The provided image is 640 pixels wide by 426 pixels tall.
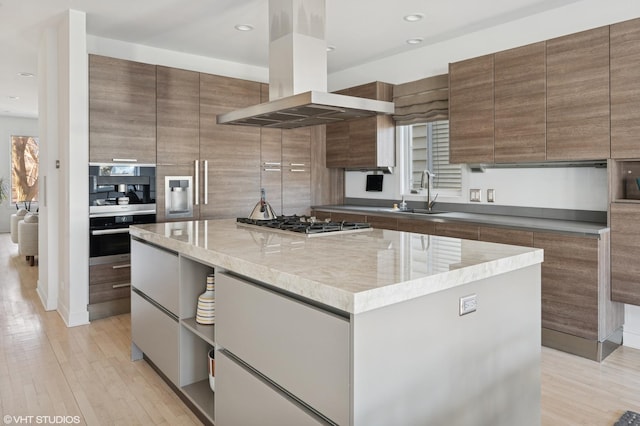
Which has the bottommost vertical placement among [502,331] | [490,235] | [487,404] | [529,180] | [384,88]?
[487,404]

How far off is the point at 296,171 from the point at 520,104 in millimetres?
2662

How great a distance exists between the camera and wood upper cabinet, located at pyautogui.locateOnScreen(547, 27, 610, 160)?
307 centimetres

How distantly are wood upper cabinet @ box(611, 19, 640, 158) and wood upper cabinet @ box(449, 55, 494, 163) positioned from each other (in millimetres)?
906

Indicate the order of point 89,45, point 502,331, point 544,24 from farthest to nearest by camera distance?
1. point 89,45
2. point 544,24
3. point 502,331

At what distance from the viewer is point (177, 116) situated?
4453 millimetres

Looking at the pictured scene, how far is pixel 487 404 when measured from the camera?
1.73 m

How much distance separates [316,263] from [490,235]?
232 centimetres

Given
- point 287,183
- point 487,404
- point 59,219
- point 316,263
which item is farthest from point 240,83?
point 487,404

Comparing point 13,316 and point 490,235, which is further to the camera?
point 13,316

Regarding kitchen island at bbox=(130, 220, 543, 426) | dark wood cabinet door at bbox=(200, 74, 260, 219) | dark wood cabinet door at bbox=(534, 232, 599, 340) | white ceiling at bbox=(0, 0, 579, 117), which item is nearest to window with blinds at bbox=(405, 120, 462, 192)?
white ceiling at bbox=(0, 0, 579, 117)

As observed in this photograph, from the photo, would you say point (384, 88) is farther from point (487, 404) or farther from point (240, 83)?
point (487, 404)

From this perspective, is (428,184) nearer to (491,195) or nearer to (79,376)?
(491,195)

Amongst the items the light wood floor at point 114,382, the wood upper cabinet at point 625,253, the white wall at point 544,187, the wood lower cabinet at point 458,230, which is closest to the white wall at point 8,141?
the light wood floor at point 114,382

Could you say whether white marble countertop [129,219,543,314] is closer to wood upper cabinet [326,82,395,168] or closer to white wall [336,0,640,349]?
white wall [336,0,640,349]
